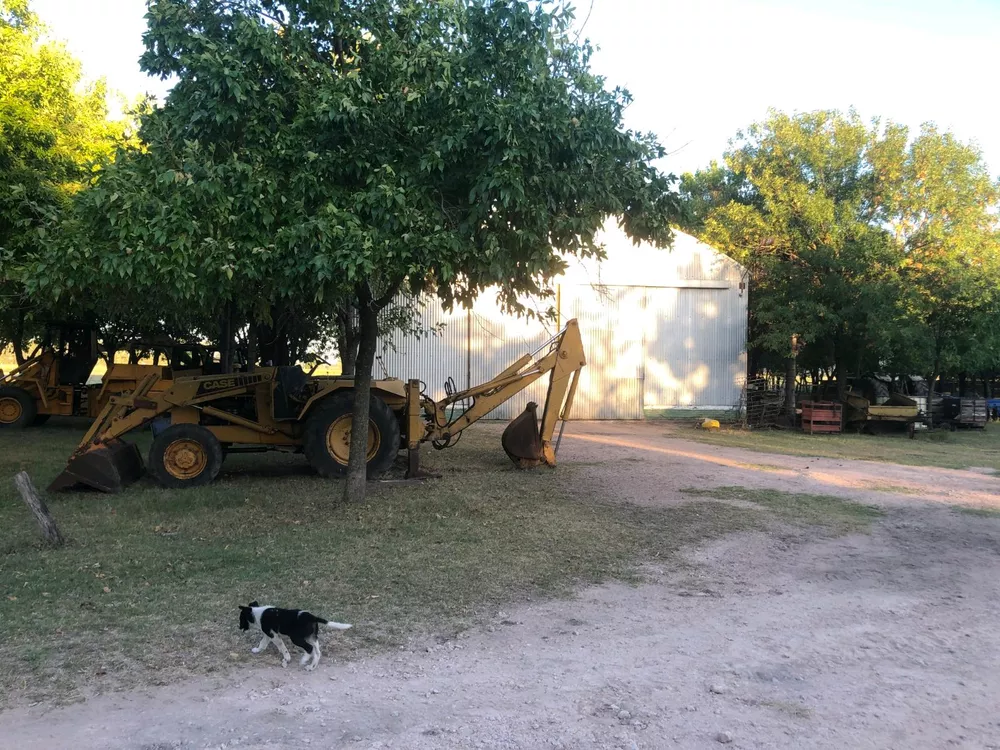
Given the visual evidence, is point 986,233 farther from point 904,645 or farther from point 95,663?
point 95,663

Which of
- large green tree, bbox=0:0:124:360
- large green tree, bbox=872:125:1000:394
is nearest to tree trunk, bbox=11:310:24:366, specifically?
large green tree, bbox=0:0:124:360

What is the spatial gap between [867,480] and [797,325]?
8520 millimetres

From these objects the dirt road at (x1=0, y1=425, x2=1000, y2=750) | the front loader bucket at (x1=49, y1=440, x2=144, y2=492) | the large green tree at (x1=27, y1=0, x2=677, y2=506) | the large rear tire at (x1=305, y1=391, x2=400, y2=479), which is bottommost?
the dirt road at (x1=0, y1=425, x2=1000, y2=750)

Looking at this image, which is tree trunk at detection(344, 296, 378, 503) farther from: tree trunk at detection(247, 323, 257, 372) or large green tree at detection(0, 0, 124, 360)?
tree trunk at detection(247, 323, 257, 372)

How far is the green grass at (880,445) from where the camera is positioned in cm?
1595

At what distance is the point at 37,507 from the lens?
7.04m

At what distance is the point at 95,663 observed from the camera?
473 centimetres

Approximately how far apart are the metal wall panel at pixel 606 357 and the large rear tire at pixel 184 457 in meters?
14.7

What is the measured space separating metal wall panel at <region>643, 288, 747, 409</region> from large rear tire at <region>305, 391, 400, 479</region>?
51.4 feet

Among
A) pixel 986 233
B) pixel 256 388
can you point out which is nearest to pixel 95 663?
pixel 256 388

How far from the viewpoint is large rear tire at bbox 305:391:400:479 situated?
35.7 ft

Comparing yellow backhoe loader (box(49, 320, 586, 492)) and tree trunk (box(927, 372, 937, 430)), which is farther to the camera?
tree trunk (box(927, 372, 937, 430))

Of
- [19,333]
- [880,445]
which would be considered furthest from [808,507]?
[19,333]

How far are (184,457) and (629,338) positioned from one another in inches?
639
